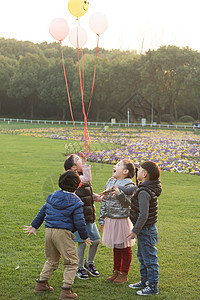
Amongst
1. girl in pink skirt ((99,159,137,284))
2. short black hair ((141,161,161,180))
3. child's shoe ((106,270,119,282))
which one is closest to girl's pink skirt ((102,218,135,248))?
girl in pink skirt ((99,159,137,284))

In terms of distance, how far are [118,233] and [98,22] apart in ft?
12.1

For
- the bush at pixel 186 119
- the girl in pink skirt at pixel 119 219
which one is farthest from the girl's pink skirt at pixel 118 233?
the bush at pixel 186 119

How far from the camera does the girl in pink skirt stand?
3730mm

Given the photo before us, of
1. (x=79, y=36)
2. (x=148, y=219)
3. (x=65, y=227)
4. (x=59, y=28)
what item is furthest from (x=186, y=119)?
(x=65, y=227)

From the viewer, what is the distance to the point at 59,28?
5.72 meters

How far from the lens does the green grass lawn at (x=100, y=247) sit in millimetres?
3635

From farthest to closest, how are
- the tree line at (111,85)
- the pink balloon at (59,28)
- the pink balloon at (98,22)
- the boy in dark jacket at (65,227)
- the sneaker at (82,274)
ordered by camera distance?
the tree line at (111,85)
the pink balloon at (98,22)
the pink balloon at (59,28)
the sneaker at (82,274)
the boy in dark jacket at (65,227)

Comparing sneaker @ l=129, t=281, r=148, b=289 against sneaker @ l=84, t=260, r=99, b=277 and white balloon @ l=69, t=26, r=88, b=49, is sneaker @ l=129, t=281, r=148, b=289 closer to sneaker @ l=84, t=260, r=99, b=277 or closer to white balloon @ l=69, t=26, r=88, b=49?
sneaker @ l=84, t=260, r=99, b=277

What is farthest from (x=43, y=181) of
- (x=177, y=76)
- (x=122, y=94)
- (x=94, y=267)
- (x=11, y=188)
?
(x=122, y=94)

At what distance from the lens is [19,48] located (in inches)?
3049

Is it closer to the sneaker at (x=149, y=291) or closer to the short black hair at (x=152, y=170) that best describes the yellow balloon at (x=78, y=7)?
the short black hair at (x=152, y=170)

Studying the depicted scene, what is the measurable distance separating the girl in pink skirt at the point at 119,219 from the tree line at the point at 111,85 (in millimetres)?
38137

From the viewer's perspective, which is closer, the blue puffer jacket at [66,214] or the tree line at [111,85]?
the blue puffer jacket at [66,214]

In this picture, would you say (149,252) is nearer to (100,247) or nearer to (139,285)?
(139,285)
